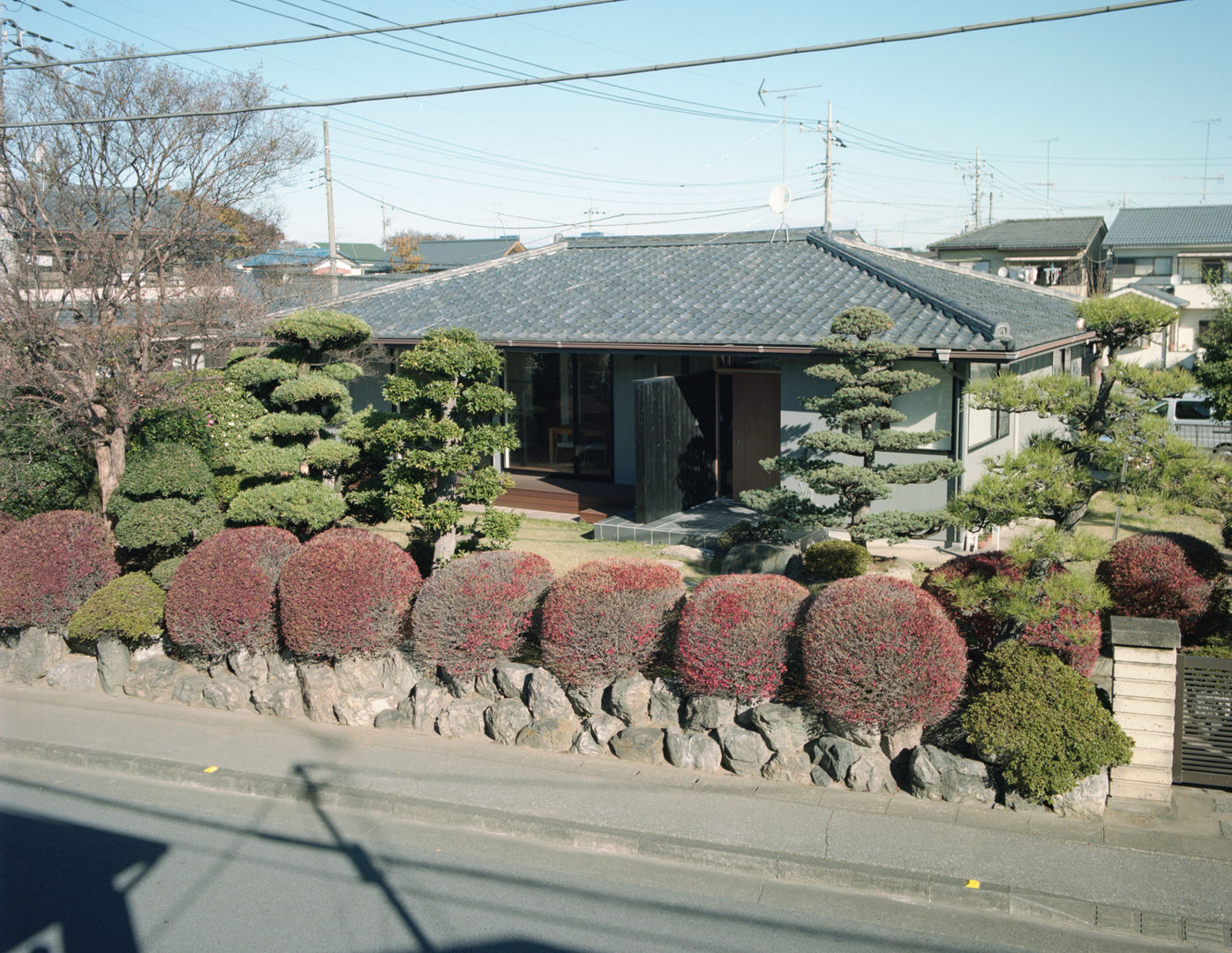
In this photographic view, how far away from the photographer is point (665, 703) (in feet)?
26.5

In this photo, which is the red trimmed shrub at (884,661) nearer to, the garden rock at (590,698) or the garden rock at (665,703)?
the garden rock at (665,703)

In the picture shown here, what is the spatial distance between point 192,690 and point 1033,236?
49124 mm

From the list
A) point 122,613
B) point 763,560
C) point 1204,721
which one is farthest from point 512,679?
point 1204,721

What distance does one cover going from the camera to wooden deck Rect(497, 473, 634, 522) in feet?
56.1

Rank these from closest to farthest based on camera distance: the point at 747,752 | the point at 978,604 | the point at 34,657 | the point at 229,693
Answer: the point at 747,752
the point at 978,604
the point at 229,693
the point at 34,657

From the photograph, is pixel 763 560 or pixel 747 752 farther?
pixel 763 560

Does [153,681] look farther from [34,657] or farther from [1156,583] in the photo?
[1156,583]

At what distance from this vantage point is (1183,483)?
22.9ft

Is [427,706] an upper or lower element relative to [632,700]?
lower

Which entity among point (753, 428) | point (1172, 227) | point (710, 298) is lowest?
point (753, 428)

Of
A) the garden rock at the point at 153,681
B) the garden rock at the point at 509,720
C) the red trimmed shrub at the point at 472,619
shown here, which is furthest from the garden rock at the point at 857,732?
the garden rock at the point at 153,681

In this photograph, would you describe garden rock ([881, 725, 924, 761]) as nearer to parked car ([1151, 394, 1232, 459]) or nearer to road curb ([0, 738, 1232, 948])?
road curb ([0, 738, 1232, 948])

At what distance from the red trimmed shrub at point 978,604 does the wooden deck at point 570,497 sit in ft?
27.6

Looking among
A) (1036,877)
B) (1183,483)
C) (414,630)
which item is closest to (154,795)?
(414,630)
